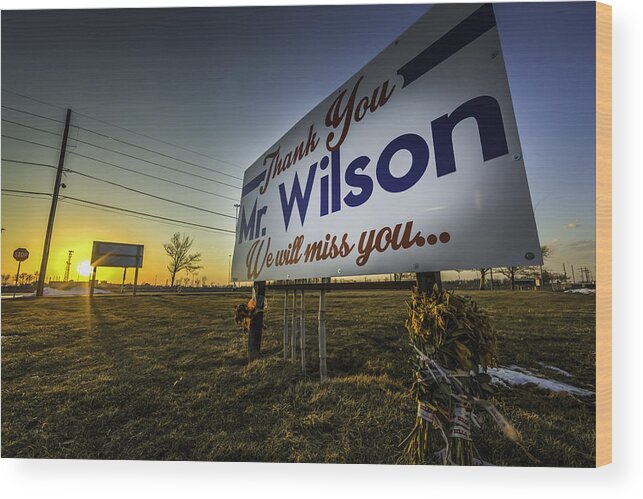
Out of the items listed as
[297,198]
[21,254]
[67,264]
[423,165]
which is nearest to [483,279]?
[423,165]

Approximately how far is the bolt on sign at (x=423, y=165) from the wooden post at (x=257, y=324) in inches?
24.7

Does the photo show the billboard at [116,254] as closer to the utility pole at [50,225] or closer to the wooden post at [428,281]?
the utility pole at [50,225]

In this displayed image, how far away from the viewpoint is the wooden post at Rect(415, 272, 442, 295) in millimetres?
1251

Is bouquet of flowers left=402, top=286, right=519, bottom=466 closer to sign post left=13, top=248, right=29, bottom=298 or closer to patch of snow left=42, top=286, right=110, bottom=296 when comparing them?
patch of snow left=42, top=286, right=110, bottom=296

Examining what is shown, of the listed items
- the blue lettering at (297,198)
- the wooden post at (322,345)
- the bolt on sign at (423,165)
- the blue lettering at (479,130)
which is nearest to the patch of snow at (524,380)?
the bolt on sign at (423,165)

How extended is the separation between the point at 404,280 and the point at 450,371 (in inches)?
15.6

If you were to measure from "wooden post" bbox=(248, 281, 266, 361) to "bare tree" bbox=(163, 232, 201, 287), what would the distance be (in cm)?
60

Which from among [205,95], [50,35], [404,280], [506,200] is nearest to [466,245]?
[506,200]

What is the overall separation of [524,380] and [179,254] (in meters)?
1.90

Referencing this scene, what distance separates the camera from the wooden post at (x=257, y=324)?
7.73ft

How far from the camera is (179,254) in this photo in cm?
206

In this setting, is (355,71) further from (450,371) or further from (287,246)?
(450,371)

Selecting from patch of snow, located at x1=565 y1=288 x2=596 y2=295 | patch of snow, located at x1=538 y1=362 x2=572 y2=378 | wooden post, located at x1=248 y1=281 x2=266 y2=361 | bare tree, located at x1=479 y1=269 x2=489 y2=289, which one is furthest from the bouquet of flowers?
wooden post, located at x1=248 y1=281 x2=266 y2=361

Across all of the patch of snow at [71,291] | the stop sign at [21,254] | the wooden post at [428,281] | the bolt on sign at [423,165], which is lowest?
the patch of snow at [71,291]
